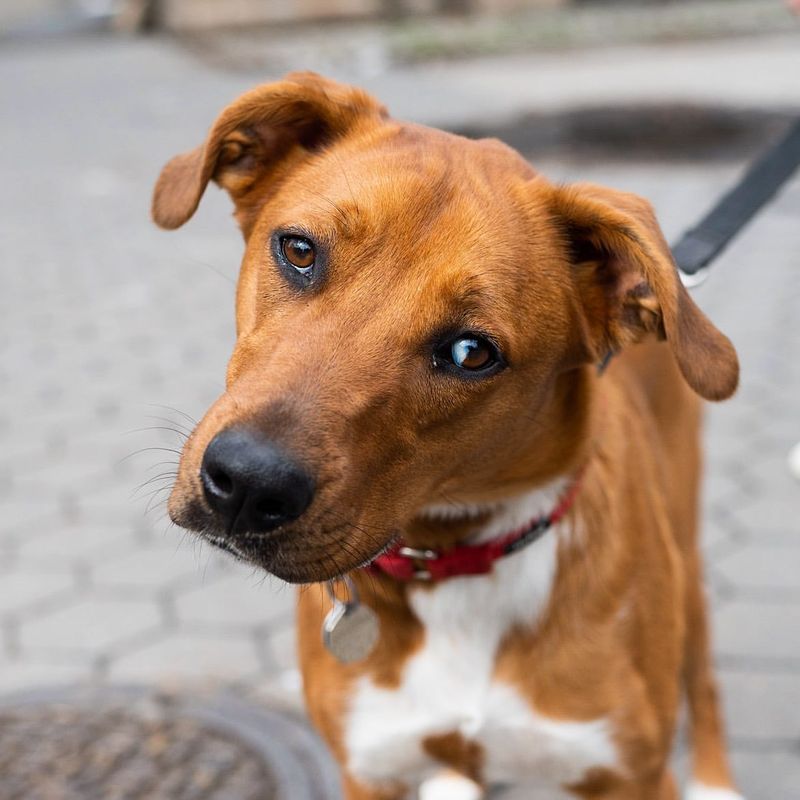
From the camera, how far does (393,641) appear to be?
279 centimetres

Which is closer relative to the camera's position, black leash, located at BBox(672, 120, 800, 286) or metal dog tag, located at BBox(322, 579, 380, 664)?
metal dog tag, located at BBox(322, 579, 380, 664)

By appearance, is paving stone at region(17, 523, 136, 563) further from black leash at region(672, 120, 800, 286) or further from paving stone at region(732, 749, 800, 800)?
black leash at region(672, 120, 800, 286)

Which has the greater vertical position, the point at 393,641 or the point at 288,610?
the point at 393,641

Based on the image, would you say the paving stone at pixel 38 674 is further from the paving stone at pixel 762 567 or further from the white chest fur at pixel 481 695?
the paving stone at pixel 762 567

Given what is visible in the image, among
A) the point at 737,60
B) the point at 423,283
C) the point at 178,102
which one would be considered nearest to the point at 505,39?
the point at 737,60

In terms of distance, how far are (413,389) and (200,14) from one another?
2591 cm

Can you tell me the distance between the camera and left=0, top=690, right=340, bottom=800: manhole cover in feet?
10.9

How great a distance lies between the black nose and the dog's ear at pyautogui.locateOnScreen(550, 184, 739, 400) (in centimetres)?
81

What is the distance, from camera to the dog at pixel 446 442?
7.04 feet

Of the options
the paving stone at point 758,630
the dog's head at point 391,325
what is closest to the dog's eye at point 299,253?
the dog's head at point 391,325

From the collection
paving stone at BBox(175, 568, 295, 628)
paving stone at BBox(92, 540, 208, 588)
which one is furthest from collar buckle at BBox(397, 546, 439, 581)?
paving stone at BBox(92, 540, 208, 588)

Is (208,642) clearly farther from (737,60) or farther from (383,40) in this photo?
(383,40)

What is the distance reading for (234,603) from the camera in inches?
168

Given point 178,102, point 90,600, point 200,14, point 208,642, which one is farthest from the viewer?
point 200,14
